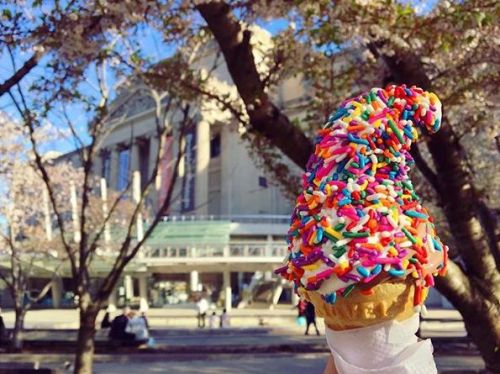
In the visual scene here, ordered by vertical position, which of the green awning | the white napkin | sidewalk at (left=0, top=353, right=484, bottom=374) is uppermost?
the green awning

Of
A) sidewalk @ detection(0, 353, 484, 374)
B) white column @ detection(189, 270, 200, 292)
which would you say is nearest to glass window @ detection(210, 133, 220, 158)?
white column @ detection(189, 270, 200, 292)

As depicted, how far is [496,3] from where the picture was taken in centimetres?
554

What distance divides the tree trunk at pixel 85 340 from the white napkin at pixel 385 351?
6.19 meters

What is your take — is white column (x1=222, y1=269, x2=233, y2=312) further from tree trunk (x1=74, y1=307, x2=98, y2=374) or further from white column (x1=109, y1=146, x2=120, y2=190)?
tree trunk (x1=74, y1=307, x2=98, y2=374)

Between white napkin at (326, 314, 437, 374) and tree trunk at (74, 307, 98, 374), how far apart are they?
20.3 feet

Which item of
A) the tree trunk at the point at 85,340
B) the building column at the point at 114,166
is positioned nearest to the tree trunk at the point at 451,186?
the tree trunk at the point at 85,340

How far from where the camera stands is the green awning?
4750 cm

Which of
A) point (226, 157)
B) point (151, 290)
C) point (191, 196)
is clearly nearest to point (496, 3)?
point (151, 290)

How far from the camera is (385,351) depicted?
269cm

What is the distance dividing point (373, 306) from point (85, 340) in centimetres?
656

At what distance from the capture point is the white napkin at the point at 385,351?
8.71 feet

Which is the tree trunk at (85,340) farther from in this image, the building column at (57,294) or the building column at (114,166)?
the building column at (114,166)

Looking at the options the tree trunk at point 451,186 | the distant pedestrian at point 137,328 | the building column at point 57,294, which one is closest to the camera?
the tree trunk at point 451,186

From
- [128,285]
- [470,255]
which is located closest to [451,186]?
[470,255]
